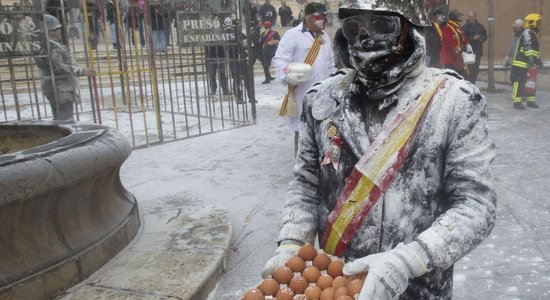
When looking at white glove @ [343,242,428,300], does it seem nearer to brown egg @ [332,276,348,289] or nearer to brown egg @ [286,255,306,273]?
brown egg @ [332,276,348,289]

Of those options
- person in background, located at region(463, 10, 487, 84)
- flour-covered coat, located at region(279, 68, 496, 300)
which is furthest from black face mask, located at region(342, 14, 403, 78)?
person in background, located at region(463, 10, 487, 84)

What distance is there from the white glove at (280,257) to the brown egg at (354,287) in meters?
0.33

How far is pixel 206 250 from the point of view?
4.02 meters

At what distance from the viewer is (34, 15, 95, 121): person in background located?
7.06 metres

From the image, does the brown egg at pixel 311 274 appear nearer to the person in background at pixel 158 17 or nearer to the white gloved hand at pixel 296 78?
the white gloved hand at pixel 296 78

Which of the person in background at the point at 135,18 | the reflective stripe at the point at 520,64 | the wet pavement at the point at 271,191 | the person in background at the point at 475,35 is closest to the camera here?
the wet pavement at the point at 271,191

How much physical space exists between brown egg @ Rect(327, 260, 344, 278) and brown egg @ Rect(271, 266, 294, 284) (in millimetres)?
125

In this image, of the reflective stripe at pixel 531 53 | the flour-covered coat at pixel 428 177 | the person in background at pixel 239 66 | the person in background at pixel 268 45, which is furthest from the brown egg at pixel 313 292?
the person in background at pixel 268 45

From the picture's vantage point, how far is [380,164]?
1.64 m

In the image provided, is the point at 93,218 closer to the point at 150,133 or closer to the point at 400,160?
the point at 400,160

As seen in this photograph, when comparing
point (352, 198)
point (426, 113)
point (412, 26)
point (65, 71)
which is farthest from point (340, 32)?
point (65, 71)

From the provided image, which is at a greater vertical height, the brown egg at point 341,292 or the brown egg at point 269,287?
the brown egg at point 341,292

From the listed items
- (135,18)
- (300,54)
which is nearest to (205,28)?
(135,18)

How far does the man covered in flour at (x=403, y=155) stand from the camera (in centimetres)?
158
